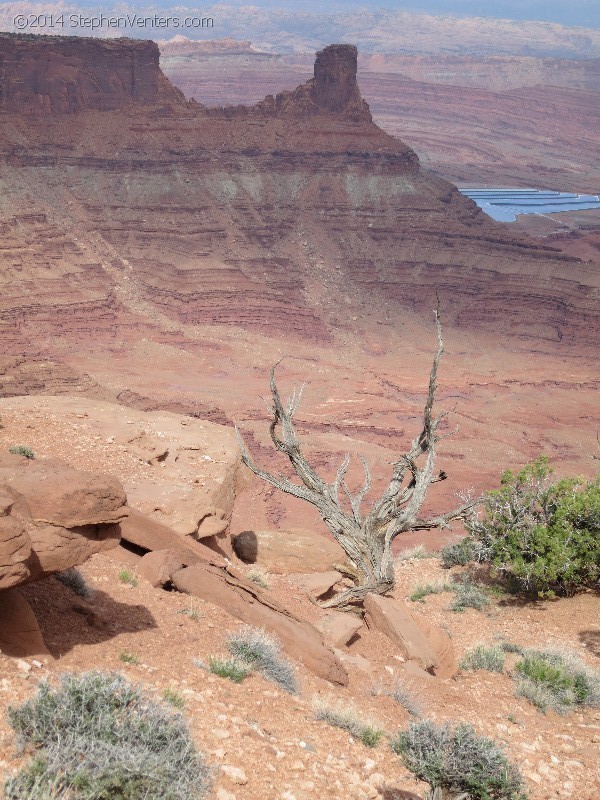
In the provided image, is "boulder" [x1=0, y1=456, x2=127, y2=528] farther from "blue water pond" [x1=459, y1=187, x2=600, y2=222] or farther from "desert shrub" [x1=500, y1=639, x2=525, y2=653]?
"blue water pond" [x1=459, y1=187, x2=600, y2=222]

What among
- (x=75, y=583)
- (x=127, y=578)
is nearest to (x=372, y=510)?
(x=127, y=578)

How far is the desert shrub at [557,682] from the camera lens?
11.8m

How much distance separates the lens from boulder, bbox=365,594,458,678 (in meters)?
12.6

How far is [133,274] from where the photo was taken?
62.3m

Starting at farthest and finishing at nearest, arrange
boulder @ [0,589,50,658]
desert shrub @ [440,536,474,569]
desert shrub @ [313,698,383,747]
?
desert shrub @ [440,536,474,569] < desert shrub @ [313,698,383,747] < boulder @ [0,589,50,658]

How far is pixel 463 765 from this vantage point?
820cm

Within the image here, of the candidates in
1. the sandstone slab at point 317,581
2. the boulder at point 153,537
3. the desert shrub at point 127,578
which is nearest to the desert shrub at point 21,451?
the boulder at point 153,537

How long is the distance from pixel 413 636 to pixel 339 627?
1016mm

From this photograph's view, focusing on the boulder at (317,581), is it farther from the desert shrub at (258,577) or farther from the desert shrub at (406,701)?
the desert shrub at (406,701)

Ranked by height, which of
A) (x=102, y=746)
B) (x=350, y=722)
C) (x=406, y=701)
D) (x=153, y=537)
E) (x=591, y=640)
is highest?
(x=102, y=746)

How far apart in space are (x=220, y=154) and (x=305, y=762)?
6474 centimetres

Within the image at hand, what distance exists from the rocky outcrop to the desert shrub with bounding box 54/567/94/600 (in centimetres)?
136

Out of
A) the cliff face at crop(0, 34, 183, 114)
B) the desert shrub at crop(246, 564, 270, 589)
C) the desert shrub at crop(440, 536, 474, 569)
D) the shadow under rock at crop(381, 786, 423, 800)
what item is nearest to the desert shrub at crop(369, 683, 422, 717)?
the shadow under rock at crop(381, 786, 423, 800)

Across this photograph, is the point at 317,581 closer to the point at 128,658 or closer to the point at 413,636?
the point at 413,636
